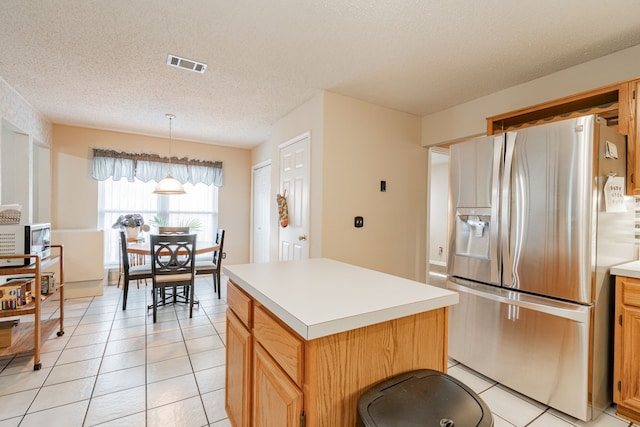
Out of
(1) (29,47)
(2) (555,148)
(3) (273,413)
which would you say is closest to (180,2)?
(1) (29,47)

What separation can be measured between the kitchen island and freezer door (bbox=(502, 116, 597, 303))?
1.08 meters

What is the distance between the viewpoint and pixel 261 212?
520 centimetres

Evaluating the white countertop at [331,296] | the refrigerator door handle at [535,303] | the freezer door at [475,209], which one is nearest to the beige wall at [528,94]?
the freezer door at [475,209]

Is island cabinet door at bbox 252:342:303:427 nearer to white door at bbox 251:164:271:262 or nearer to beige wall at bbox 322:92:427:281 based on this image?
beige wall at bbox 322:92:427:281

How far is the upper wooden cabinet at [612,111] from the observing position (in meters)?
1.79

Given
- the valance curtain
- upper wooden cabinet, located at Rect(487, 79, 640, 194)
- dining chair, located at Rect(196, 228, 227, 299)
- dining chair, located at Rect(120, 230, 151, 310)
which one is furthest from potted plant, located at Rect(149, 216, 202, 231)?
upper wooden cabinet, located at Rect(487, 79, 640, 194)

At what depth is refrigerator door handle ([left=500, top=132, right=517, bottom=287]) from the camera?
6.49 ft

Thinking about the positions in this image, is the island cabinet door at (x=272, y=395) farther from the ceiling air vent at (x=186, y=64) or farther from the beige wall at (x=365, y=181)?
the ceiling air vent at (x=186, y=64)

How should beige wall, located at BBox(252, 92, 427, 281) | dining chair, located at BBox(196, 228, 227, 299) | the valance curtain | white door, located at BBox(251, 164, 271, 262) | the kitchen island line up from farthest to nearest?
white door, located at BBox(251, 164, 271, 262), the valance curtain, dining chair, located at BBox(196, 228, 227, 299), beige wall, located at BBox(252, 92, 427, 281), the kitchen island

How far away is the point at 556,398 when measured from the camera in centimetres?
175

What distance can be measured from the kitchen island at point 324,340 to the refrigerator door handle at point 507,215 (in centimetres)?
107

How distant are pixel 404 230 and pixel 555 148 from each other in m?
1.79

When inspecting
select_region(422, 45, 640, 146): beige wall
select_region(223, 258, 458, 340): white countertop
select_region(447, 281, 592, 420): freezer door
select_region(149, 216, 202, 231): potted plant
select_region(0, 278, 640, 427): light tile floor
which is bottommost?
select_region(0, 278, 640, 427): light tile floor

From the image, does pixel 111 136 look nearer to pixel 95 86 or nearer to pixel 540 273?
pixel 95 86
